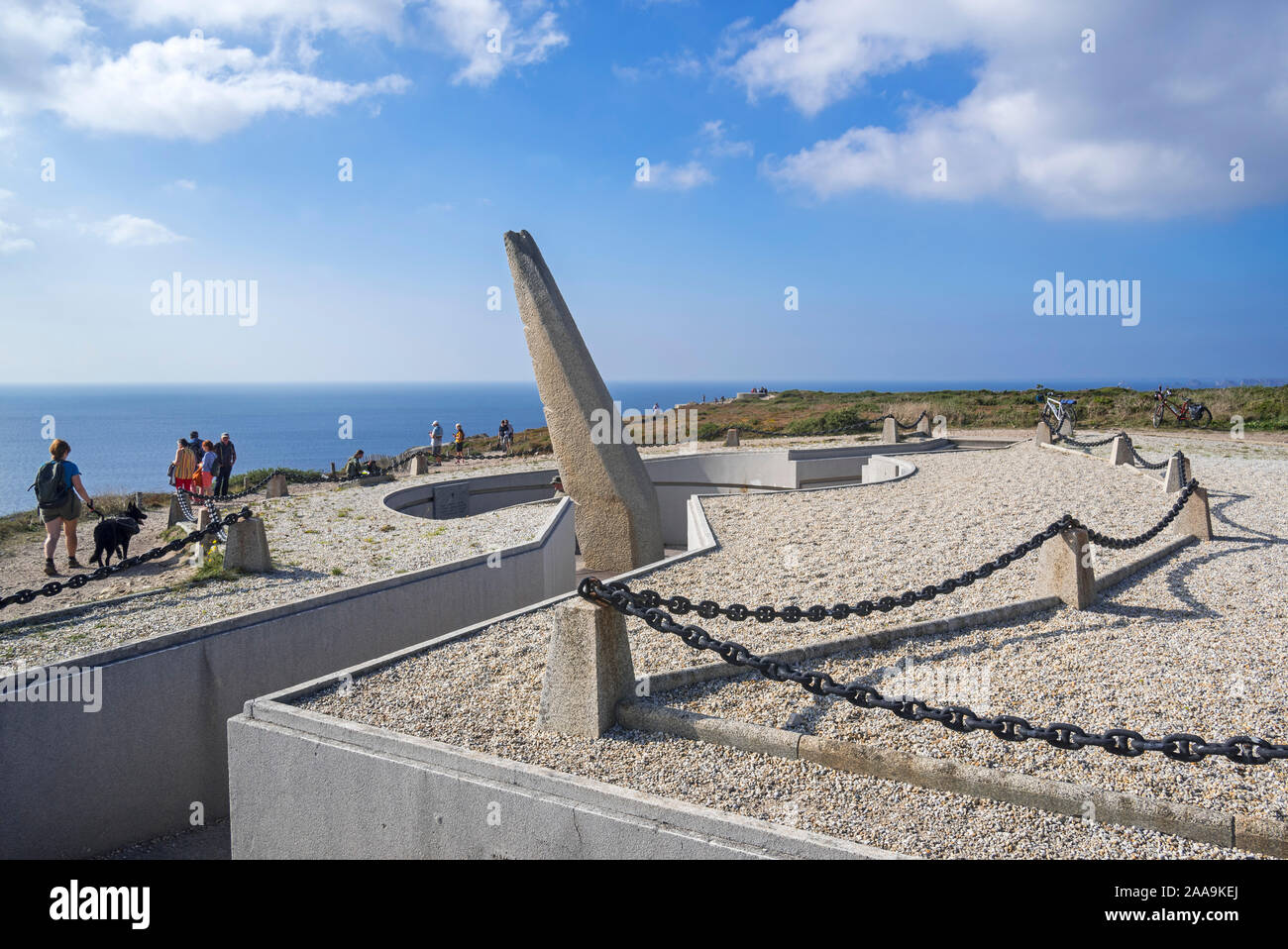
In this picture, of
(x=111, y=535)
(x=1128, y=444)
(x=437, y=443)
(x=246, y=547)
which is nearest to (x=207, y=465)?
(x=111, y=535)

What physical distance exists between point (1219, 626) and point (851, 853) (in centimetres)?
397

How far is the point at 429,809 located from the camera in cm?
360

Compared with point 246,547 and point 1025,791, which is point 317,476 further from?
point 1025,791

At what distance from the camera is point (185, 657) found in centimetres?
538

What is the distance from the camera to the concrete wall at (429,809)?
3.02 metres

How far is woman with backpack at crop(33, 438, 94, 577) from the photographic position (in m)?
8.45

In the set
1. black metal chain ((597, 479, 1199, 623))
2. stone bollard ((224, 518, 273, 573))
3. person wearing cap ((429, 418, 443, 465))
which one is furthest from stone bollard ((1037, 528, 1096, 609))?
person wearing cap ((429, 418, 443, 465))

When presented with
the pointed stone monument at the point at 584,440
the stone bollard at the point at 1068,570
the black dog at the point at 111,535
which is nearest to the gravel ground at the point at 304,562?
the pointed stone monument at the point at 584,440

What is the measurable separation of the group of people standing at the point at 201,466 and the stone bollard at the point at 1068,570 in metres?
10.8

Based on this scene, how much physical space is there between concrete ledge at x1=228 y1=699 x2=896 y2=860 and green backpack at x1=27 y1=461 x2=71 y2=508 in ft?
19.7

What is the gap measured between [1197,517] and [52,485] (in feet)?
39.6

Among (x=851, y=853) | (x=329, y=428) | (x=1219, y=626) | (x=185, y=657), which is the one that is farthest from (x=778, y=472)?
(x=329, y=428)

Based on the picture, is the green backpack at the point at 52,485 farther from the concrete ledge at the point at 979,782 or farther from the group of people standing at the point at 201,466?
the concrete ledge at the point at 979,782

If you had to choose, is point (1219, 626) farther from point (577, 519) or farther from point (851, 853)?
point (577, 519)
